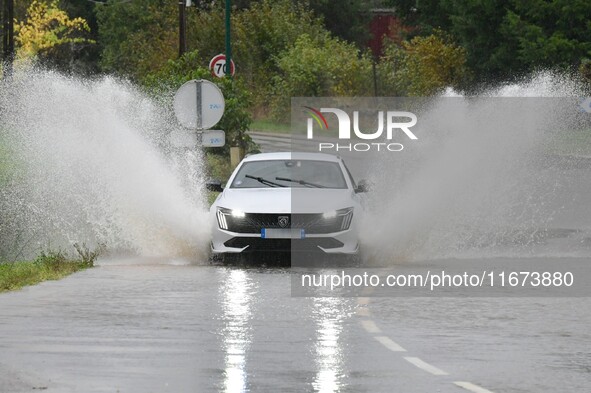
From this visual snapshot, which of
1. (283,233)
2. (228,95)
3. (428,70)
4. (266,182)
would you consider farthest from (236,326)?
(428,70)

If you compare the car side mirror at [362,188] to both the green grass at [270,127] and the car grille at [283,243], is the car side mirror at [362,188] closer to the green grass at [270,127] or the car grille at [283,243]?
the car grille at [283,243]

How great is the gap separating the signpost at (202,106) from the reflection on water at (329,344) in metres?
11.3

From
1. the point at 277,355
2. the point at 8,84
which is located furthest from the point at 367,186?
the point at 8,84

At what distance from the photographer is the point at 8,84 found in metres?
59.1

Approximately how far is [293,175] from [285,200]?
148 cm

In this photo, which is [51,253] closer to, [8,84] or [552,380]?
[552,380]

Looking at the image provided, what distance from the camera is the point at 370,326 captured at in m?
15.3

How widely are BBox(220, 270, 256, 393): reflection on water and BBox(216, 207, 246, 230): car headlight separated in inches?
33.6

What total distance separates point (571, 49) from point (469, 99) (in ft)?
21.2

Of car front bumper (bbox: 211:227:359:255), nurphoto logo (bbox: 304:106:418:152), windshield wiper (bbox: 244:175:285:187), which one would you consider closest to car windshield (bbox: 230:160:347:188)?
windshield wiper (bbox: 244:175:285:187)

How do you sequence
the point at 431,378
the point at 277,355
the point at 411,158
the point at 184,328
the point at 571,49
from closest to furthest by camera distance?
1. the point at 431,378
2. the point at 277,355
3. the point at 184,328
4. the point at 411,158
5. the point at 571,49

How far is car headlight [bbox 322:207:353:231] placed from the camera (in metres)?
22.0

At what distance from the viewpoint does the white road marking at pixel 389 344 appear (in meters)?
13.6

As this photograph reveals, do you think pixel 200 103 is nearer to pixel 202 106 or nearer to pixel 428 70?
pixel 202 106
